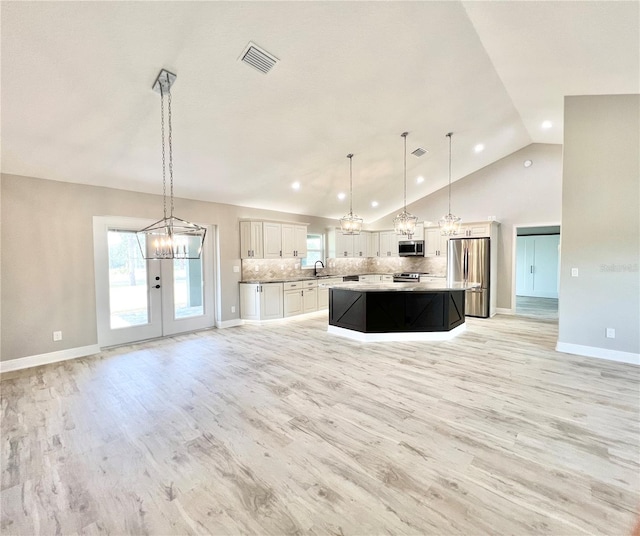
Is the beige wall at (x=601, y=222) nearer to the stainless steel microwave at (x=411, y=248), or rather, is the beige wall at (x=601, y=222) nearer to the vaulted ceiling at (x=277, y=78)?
the vaulted ceiling at (x=277, y=78)

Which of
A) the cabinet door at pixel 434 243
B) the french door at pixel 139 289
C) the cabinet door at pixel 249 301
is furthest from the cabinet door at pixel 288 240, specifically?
the cabinet door at pixel 434 243

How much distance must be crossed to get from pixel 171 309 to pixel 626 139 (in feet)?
24.8

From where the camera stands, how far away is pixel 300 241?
7.39 meters

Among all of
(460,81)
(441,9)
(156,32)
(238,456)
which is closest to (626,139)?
(460,81)

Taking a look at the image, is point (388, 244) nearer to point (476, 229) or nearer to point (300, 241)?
point (476, 229)

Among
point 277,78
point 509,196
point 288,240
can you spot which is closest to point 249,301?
point 288,240

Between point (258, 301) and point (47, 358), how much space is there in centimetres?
345

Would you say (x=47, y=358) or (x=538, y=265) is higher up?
(x=538, y=265)

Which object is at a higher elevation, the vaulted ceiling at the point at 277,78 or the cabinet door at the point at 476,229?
the vaulted ceiling at the point at 277,78

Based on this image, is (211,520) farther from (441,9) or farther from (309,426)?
(441,9)

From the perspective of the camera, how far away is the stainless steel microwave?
797 cm

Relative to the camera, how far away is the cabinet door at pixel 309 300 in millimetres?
7277

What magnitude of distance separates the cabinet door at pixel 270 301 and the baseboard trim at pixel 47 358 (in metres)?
2.95

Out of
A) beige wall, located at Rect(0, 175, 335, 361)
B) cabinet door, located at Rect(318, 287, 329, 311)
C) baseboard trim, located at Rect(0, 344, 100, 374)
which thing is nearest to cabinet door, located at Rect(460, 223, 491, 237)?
cabinet door, located at Rect(318, 287, 329, 311)
